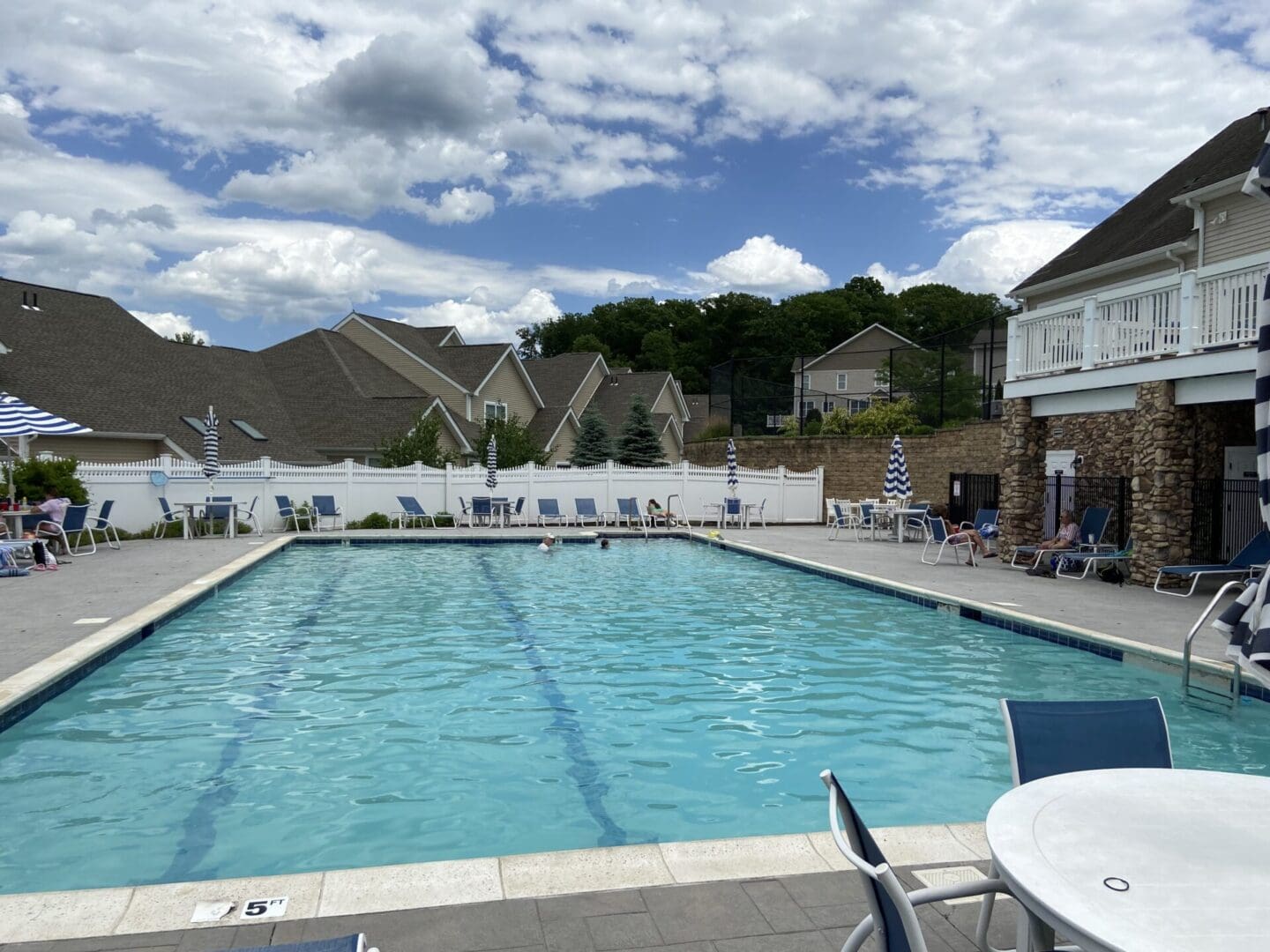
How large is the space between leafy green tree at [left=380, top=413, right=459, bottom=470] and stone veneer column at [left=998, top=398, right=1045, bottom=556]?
14544 millimetres

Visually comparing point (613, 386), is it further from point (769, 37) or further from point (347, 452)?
point (769, 37)

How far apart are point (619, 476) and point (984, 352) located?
988 cm

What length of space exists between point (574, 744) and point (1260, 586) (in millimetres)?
4167

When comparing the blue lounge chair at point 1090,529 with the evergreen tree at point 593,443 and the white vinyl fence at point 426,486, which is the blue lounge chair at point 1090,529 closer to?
the white vinyl fence at point 426,486

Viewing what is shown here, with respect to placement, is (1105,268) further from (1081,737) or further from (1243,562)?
(1081,737)

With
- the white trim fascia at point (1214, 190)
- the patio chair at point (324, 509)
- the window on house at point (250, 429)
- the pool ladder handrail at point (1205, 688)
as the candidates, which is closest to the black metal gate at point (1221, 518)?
the white trim fascia at point (1214, 190)

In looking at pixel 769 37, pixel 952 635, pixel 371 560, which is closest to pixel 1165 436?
pixel 952 635

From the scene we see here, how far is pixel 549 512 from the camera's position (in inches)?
877

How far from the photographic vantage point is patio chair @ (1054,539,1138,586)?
11922mm

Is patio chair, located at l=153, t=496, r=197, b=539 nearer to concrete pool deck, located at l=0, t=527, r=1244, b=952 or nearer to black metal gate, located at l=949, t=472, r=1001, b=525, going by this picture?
black metal gate, located at l=949, t=472, r=1001, b=525

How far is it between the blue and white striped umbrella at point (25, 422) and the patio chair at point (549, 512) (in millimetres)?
10615

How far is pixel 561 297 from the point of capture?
68875mm

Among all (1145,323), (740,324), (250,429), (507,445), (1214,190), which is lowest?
(507,445)

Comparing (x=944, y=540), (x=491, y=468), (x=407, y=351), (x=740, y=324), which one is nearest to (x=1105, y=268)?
(x=944, y=540)
